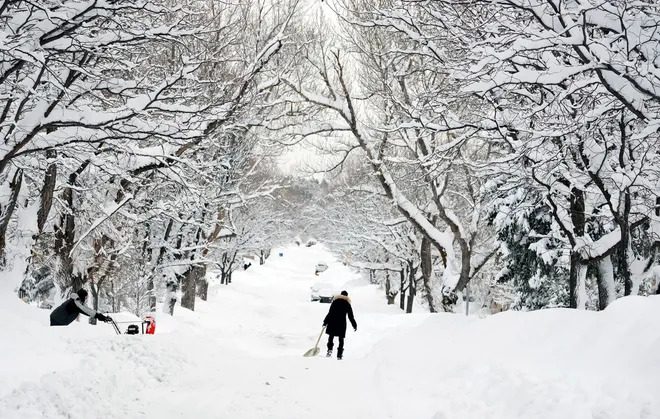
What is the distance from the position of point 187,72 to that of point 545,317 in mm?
6244

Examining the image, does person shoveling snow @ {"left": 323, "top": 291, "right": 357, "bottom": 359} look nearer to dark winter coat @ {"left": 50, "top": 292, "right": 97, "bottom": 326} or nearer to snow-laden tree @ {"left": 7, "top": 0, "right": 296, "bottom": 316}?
snow-laden tree @ {"left": 7, "top": 0, "right": 296, "bottom": 316}

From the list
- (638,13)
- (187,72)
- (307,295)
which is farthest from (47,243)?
(307,295)

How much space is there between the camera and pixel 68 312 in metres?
9.76

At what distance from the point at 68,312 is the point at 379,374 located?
6.00 m

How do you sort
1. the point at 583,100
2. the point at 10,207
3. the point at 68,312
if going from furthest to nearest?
the point at 68,312, the point at 10,207, the point at 583,100

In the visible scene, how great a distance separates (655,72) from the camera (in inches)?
178

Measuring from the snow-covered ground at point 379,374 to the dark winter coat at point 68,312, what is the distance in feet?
1.26

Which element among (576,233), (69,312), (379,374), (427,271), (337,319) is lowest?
(379,374)

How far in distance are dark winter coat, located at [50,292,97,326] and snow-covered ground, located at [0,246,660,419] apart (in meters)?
0.39

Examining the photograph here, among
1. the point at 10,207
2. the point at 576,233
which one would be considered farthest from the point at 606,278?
the point at 10,207

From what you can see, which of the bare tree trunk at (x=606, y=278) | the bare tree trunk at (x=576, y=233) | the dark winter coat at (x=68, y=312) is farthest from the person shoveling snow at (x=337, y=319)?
the bare tree trunk at (x=606, y=278)

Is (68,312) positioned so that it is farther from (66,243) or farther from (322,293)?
(322,293)

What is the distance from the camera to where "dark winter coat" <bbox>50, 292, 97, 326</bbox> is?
9.60m

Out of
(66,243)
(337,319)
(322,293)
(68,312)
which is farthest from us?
(322,293)
